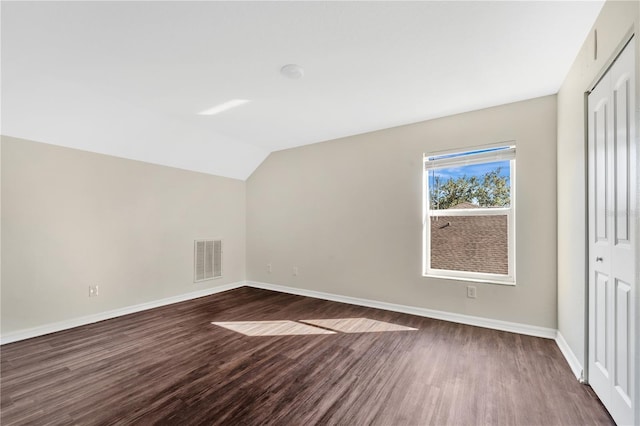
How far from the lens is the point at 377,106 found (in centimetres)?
298

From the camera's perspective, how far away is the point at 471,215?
3.17m

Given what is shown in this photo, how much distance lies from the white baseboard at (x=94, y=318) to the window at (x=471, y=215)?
339 cm

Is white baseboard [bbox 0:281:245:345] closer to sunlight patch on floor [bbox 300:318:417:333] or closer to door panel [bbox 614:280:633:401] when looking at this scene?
sunlight patch on floor [bbox 300:318:417:333]

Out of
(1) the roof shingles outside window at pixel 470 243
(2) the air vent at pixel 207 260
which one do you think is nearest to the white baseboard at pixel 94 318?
(2) the air vent at pixel 207 260

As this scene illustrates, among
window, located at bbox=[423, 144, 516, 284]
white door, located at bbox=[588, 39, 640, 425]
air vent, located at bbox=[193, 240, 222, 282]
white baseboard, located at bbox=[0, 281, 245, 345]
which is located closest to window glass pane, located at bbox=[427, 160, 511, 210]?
window, located at bbox=[423, 144, 516, 284]

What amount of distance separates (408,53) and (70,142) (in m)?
3.54

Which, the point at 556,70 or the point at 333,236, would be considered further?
the point at 333,236

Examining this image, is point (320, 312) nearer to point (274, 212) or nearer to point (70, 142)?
→ point (274, 212)

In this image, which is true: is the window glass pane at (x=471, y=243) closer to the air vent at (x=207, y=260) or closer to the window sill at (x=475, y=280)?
the window sill at (x=475, y=280)

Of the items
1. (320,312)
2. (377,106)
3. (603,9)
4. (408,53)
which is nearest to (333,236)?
(320,312)

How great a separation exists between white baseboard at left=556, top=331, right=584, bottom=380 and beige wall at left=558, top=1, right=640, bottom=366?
47mm

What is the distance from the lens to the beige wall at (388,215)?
9.03 feet

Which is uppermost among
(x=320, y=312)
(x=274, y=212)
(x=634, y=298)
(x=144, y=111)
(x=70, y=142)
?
(x=144, y=111)

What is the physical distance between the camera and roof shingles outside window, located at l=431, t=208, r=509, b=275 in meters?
3.02
